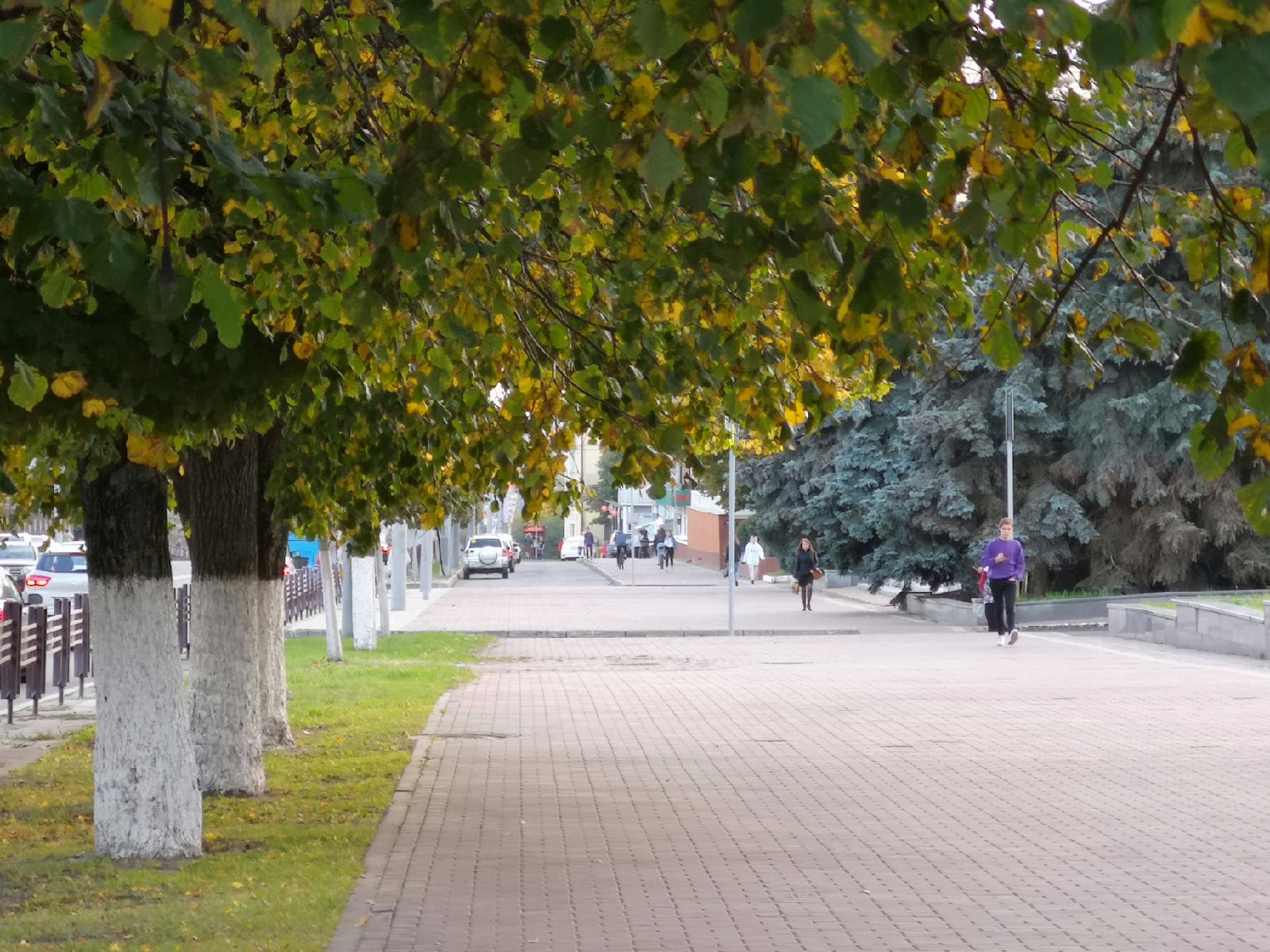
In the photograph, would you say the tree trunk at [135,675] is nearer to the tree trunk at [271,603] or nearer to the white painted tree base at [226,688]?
the white painted tree base at [226,688]

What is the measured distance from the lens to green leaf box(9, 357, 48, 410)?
5.70 m

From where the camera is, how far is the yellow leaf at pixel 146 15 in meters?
3.29

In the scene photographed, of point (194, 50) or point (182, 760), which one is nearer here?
point (194, 50)

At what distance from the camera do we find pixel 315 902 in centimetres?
792

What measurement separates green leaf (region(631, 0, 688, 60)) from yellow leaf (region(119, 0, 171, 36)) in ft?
2.84

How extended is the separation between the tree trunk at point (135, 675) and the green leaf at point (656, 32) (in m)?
6.52

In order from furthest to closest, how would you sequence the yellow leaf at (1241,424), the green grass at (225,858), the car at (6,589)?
the car at (6,589) → the green grass at (225,858) → the yellow leaf at (1241,424)

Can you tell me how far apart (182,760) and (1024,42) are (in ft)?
20.1

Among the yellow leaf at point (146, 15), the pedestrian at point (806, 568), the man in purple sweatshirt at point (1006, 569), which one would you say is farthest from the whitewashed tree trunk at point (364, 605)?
the yellow leaf at point (146, 15)

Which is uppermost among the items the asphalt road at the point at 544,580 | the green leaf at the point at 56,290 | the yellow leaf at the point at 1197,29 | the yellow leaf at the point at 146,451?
the green leaf at the point at 56,290

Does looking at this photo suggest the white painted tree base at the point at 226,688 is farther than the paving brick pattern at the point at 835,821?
Yes

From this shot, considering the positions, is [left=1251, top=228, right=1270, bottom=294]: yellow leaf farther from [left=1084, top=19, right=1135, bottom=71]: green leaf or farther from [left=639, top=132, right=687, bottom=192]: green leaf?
[left=639, top=132, right=687, bottom=192]: green leaf

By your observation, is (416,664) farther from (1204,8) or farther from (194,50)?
(1204,8)

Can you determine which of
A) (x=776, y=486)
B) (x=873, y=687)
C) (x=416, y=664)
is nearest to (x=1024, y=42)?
(x=873, y=687)
